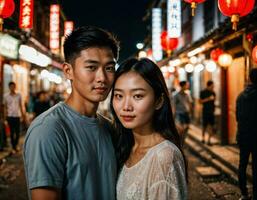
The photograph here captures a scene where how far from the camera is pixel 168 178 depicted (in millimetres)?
2551

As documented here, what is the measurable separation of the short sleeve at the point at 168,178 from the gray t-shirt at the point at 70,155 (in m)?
0.44

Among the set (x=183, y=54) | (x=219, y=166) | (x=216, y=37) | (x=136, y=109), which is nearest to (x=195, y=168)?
(x=219, y=166)

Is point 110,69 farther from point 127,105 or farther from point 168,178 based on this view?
point 168,178

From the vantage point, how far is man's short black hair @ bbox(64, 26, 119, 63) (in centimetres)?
285

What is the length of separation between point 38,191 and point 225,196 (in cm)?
660

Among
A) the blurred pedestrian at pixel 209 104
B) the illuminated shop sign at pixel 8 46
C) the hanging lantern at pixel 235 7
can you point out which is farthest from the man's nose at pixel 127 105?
the illuminated shop sign at pixel 8 46

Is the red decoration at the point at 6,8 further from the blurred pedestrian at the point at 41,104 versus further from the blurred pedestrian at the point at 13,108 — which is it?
the blurred pedestrian at the point at 41,104

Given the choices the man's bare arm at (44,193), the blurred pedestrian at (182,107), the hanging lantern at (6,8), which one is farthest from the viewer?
the blurred pedestrian at (182,107)

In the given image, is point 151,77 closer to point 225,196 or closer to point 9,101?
point 225,196

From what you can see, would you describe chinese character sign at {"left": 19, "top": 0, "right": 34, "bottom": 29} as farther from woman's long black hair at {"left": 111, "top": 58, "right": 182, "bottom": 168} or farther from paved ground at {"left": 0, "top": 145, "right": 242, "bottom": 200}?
woman's long black hair at {"left": 111, "top": 58, "right": 182, "bottom": 168}

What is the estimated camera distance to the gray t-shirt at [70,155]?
2.44m

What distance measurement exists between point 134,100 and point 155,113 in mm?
323

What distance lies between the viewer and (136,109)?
2.96 meters

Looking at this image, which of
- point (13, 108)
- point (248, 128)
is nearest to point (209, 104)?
point (248, 128)
